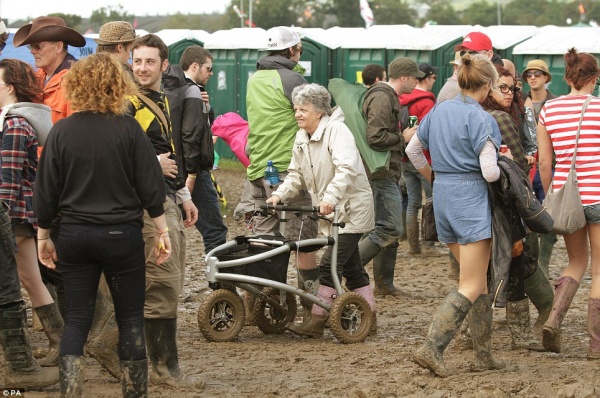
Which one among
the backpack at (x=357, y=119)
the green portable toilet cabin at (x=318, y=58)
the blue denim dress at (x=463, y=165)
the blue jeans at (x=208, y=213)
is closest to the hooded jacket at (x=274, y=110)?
the blue jeans at (x=208, y=213)

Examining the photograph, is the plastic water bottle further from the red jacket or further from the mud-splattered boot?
the red jacket

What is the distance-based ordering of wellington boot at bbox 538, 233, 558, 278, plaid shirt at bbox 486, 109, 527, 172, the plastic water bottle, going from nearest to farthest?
plaid shirt at bbox 486, 109, 527, 172
the plastic water bottle
wellington boot at bbox 538, 233, 558, 278

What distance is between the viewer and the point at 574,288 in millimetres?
7578

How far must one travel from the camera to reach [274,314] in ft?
27.2

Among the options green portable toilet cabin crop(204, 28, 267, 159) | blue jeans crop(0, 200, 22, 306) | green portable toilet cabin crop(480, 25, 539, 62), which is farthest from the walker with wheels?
green portable toilet cabin crop(204, 28, 267, 159)

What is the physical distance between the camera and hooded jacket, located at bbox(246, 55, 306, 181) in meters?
8.73

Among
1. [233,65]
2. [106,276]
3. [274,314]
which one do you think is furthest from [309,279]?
[233,65]

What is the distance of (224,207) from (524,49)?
228 inches

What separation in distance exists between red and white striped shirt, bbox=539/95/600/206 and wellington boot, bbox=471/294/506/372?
1.01 meters

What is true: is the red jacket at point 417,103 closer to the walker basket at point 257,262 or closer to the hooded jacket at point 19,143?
the walker basket at point 257,262

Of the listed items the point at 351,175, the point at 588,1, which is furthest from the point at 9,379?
the point at 588,1

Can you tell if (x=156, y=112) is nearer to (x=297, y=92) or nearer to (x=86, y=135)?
(x=86, y=135)

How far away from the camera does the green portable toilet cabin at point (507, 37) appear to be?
62.6ft

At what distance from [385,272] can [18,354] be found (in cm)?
426
